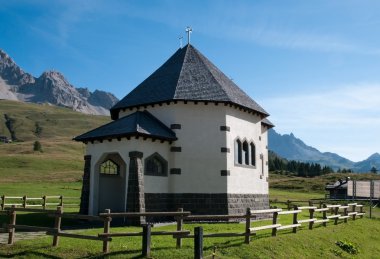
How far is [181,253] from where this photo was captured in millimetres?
13758

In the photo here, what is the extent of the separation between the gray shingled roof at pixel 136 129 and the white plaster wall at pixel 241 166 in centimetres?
368

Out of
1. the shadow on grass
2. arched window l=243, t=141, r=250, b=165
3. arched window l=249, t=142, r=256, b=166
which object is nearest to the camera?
the shadow on grass

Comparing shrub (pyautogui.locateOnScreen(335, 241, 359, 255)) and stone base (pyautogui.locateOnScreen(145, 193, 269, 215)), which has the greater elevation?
stone base (pyautogui.locateOnScreen(145, 193, 269, 215))

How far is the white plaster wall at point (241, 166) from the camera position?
24.3 metres

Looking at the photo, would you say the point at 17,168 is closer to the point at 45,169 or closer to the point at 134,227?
the point at 45,169

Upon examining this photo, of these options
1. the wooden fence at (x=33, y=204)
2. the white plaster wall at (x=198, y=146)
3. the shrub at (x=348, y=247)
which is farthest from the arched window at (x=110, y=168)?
the shrub at (x=348, y=247)

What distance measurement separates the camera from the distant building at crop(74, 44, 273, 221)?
22.1 metres

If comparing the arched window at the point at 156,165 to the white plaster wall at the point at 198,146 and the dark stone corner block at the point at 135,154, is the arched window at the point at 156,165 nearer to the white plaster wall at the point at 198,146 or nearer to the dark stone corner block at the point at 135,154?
the white plaster wall at the point at 198,146

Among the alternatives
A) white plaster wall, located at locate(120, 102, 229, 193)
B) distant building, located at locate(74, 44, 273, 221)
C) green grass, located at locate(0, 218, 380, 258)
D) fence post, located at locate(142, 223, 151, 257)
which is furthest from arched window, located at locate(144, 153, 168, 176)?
fence post, located at locate(142, 223, 151, 257)

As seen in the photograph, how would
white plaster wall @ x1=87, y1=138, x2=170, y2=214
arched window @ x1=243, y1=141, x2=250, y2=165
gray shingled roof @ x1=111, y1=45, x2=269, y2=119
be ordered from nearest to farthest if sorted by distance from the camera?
white plaster wall @ x1=87, y1=138, x2=170, y2=214 < gray shingled roof @ x1=111, y1=45, x2=269, y2=119 < arched window @ x1=243, y1=141, x2=250, y2=165

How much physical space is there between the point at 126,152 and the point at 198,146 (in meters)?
4.51

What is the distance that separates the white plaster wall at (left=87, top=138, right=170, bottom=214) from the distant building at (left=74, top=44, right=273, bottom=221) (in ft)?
0.18

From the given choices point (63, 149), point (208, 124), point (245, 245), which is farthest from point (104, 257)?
point (63, 149)

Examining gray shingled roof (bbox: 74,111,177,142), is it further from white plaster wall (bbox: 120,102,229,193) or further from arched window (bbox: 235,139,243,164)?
arched window (bbox: 235,139,243,164)
